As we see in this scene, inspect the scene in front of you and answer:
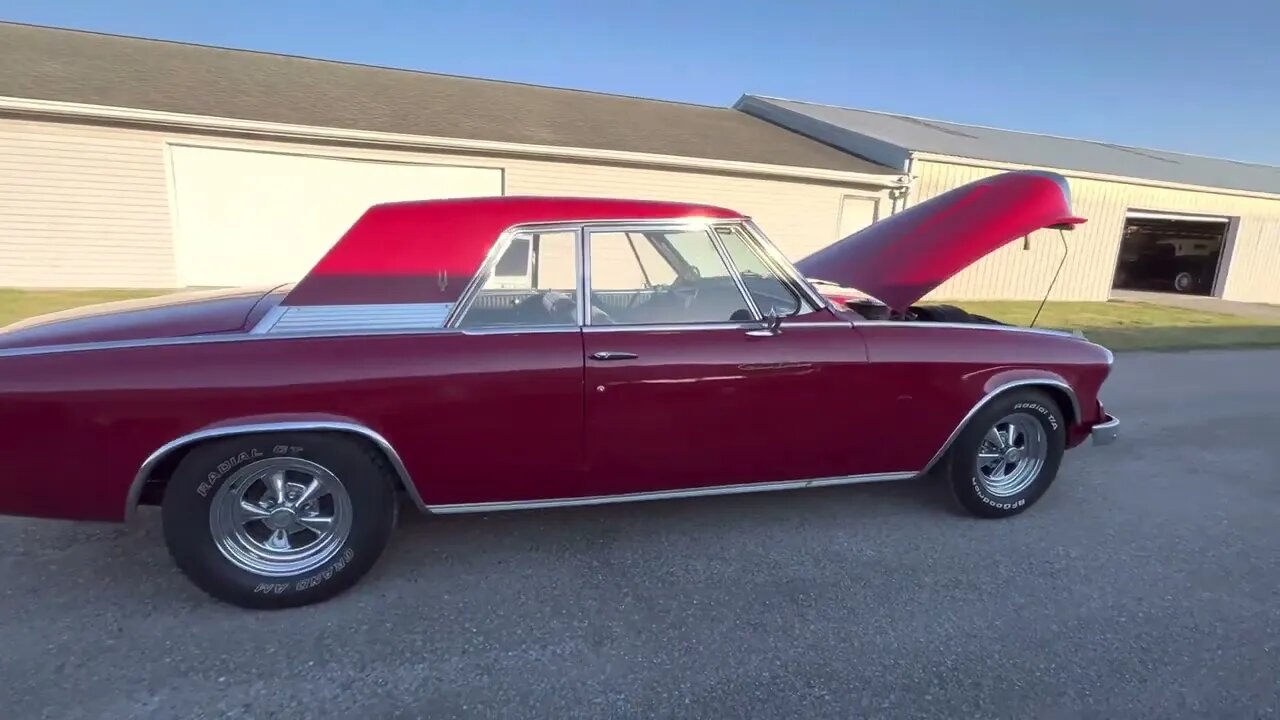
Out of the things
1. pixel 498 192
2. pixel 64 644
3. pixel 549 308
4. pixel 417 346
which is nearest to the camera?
pixel 64 644

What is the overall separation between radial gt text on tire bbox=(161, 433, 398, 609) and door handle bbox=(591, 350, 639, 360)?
0.96 metres

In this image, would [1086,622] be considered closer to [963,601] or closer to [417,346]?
[963,601]

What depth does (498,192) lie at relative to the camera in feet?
39.0

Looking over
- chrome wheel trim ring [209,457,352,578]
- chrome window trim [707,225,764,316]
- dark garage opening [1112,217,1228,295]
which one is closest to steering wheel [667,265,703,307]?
chrome window trim [707,225,764,316]

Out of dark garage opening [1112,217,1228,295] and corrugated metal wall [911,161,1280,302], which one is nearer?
corrugated metal wall [911,161,1280,302]

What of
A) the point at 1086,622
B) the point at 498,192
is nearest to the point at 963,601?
the point at 1086,622

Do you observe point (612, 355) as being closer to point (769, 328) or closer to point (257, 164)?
point (769, 328)

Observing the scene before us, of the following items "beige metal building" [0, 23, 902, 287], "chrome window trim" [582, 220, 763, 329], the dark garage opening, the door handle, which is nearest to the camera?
the door handle

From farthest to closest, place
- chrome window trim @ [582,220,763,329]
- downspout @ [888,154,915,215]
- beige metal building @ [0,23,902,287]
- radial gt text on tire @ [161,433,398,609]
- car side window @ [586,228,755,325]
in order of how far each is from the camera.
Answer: downspout @ [888,154,915,215] → beige metal building @ [0,23,902,287] → car side window @ [586,228,755,325] → chrome window trim @ [582,220,763,329] → radial gt text on tire @ [161,433,398,609]

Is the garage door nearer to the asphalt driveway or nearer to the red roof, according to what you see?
the asphalt driveway

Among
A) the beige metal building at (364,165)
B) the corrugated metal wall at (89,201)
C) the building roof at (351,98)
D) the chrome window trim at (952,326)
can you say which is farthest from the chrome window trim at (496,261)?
the corrugated metal wall at (89,201)

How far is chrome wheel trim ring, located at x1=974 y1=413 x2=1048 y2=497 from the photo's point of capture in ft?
11.7

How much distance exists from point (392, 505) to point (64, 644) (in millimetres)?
1151

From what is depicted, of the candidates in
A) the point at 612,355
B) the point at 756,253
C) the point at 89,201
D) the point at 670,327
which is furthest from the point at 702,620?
the point at 89,201
